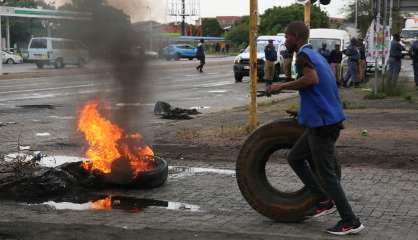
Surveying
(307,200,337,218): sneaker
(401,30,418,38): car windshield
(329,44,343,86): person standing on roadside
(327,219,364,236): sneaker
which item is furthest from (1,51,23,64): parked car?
(327,219,364,236): sneaker

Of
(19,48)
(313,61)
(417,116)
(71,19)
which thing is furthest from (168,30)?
(19,48)

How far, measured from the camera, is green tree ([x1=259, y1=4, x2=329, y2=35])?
3273 inches

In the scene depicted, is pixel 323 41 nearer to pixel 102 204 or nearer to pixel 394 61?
pixel 394 61

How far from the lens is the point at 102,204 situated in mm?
6855

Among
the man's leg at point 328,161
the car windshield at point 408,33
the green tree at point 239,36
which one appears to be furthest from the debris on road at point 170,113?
the green tree at point 239,36

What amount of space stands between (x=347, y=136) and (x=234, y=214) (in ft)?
16.0

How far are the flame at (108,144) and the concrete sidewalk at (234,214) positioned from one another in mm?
422

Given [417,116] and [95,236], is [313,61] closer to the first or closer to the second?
[95,236]

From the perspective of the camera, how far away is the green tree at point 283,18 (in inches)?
3273

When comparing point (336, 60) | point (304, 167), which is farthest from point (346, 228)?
point (336, 60)

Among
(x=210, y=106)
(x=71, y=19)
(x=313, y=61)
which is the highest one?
(x=71, y=19)

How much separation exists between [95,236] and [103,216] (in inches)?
30.2

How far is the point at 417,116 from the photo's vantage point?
13742 mm

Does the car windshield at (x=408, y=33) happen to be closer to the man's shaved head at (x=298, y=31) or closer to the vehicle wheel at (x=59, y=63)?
the vehicle wheel at (x=59, y=63)
